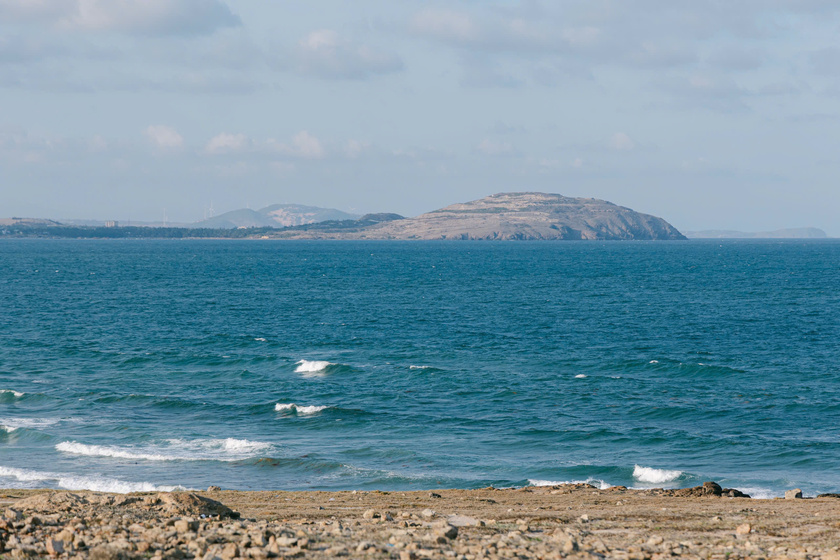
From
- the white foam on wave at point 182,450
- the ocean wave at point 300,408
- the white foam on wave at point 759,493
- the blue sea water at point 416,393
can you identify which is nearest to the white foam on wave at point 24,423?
the blue sea water at point 416,393

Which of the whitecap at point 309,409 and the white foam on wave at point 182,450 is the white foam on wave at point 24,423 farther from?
the whitecap at point 309,409

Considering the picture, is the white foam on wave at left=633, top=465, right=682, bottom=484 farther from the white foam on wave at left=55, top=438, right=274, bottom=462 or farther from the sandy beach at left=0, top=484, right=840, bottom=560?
the white foam on wave at left=55, top=438, right=274, bottom=462

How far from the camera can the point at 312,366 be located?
182ft

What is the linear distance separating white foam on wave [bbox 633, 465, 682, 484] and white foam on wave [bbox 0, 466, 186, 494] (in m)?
18.2

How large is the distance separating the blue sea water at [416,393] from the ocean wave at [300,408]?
0.16m

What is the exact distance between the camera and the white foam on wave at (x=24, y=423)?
39.3m

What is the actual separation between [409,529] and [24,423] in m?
31.6

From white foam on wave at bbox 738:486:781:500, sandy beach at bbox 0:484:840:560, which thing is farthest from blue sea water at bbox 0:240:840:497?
sandy beach at bbox 0:484:840:560

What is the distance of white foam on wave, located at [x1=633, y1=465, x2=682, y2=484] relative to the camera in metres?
32.1

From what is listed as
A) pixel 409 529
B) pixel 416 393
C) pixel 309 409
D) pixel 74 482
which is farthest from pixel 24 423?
pixel 409 529

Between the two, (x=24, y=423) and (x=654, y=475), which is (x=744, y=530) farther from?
(x=24, y=423)

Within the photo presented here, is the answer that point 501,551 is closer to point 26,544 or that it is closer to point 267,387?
point 26,544

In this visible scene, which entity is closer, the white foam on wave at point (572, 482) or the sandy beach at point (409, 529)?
the sandy beach at point (409, 529)

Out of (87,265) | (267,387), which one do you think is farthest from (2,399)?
(87,265)
